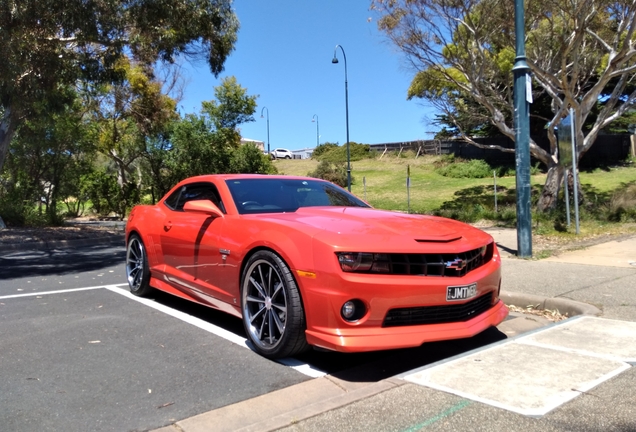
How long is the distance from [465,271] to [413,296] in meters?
0.60

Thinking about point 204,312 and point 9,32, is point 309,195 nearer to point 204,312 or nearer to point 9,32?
point 204,312

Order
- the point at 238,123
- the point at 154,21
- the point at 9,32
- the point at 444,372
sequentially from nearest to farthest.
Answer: the point at 444,372, the point at 9,32, the point at 154,21, the point at 238,123

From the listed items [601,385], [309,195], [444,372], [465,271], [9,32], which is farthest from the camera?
[9,32]

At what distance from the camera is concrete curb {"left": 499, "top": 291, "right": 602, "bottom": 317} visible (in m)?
5.66

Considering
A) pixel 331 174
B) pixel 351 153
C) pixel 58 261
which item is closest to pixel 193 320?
pixel 58 261

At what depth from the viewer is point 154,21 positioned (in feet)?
44.5

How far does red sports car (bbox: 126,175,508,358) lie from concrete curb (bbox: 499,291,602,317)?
55.1 inches

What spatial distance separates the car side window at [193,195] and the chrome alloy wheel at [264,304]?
1.04 metres

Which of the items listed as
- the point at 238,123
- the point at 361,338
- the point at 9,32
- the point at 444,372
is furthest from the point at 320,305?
the point at 238,123

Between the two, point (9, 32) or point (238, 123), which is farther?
point (238, 123)

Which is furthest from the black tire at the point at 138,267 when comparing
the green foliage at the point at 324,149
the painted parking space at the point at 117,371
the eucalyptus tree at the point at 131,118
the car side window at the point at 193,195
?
the green foliage at the point at 324,149

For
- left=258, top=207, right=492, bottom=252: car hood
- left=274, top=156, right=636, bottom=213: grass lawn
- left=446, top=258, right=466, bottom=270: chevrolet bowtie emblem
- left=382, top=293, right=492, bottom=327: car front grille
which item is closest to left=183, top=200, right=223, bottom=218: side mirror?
left=258, top=207, right=492, bottom=252: car hood

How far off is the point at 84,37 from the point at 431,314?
11.8 metres

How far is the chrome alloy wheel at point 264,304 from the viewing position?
4.28m
